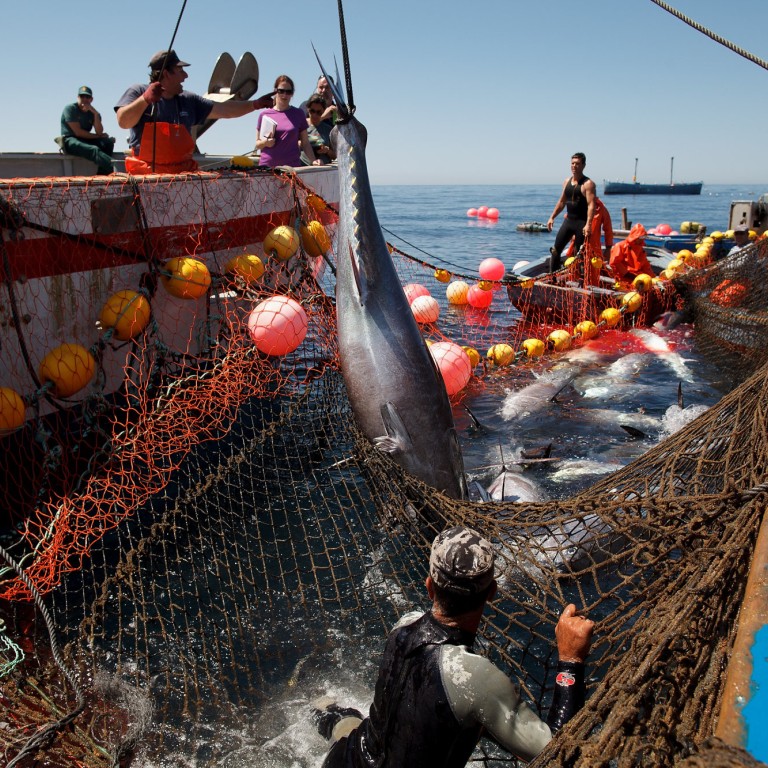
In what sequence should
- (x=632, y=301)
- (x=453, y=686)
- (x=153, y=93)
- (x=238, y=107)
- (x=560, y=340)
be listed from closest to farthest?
(x=453, y=686), (x=153, y=93), (x=238, y=107), (x=560, y=340), (x=632, y=301)

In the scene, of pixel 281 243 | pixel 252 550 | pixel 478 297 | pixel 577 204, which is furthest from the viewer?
pixel 478 297

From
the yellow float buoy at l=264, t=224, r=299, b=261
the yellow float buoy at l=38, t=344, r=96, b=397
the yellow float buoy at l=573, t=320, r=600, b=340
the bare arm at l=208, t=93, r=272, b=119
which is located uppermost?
the bare arm at l=208, t=93, r=272, b=119

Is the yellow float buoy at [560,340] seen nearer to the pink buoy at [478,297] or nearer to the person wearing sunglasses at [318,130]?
the pink buoy at [478,297]

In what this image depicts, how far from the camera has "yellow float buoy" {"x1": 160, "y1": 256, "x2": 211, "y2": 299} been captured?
5.94 meters

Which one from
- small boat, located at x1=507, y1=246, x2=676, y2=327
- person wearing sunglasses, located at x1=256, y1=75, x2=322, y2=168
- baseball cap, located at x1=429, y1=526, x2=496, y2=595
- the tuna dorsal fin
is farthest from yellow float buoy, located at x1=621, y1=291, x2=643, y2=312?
baseball cap, located at x1=429, y1=526, x2=496, y2=595

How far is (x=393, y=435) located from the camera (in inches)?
204

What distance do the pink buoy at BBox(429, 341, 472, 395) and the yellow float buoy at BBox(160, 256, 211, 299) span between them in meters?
2.95

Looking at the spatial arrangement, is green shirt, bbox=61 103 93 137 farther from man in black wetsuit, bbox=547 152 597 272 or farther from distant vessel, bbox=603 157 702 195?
distant vessel, bbox=603 157 702 195

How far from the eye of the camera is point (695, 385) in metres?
9.91

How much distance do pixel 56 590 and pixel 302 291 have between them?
3692 millimetres

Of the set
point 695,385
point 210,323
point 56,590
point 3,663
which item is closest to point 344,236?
point 210,323

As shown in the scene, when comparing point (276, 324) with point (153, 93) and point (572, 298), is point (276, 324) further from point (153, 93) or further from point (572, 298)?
point (572, 298)

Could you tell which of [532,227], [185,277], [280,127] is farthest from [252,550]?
[532,227]

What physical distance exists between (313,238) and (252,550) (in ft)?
11.8
